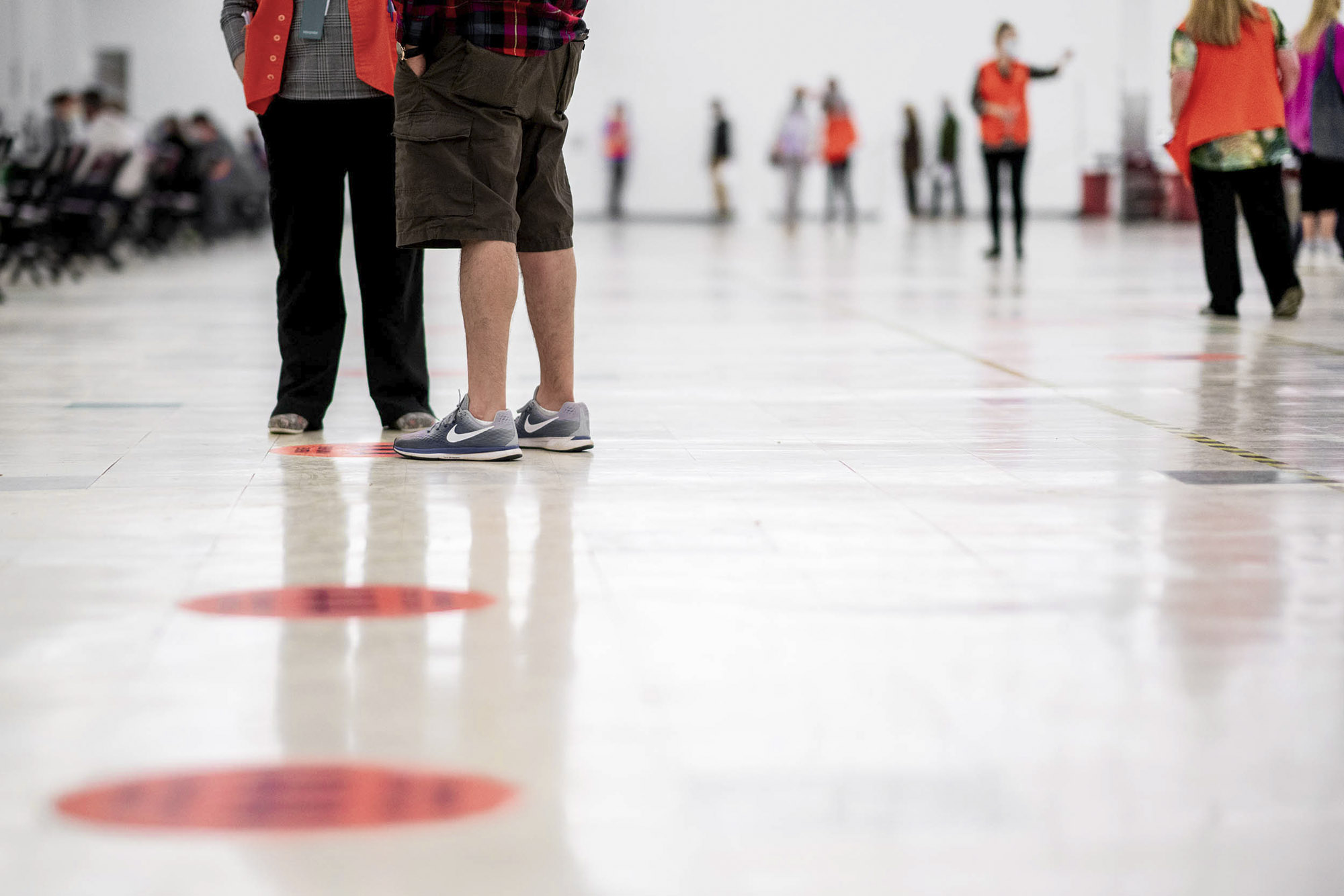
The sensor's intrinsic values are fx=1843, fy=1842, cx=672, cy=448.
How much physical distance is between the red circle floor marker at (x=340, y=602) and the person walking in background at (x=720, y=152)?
79.6 ft

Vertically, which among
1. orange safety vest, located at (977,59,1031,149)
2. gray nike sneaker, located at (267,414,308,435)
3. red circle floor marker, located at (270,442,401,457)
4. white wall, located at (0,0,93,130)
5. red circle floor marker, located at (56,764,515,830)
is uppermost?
white wall, located at (0,0,93,130)

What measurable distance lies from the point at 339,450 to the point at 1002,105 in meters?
9.53

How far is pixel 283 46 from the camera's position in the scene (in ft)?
13.9

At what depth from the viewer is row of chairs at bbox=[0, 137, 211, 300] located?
10.8m

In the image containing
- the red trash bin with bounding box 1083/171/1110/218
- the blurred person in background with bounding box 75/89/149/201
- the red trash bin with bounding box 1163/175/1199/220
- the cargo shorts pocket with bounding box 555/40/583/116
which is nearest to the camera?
the cargo shorts pocket with bounding box 555/40/583/116

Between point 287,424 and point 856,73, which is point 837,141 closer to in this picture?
A: point 856,73

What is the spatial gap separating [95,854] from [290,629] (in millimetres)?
798

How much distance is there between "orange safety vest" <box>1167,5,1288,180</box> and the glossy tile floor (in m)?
2.83

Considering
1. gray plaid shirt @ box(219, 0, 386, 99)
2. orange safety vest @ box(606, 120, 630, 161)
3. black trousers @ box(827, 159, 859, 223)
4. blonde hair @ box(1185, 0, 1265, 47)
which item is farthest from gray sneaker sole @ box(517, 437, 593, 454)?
orange safety vest @ box(606, 120, 630, 161)

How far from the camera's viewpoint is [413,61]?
3.81 meters

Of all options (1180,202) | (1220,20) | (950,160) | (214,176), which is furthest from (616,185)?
(1220,20)

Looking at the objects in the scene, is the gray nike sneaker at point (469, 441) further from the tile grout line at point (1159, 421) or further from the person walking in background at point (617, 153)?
the person walking in background at point (617, 153)

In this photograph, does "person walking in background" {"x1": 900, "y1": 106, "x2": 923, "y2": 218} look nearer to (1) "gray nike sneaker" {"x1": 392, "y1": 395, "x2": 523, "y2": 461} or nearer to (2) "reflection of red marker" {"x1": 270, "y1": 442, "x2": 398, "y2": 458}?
(2) "reflection of red marker" {"x1": 270, "y1": 442, "x2": 398, "y2": 458}

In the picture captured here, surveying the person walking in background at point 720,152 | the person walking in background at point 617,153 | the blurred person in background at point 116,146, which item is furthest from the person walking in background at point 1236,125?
the person walking in background at point 617,153
